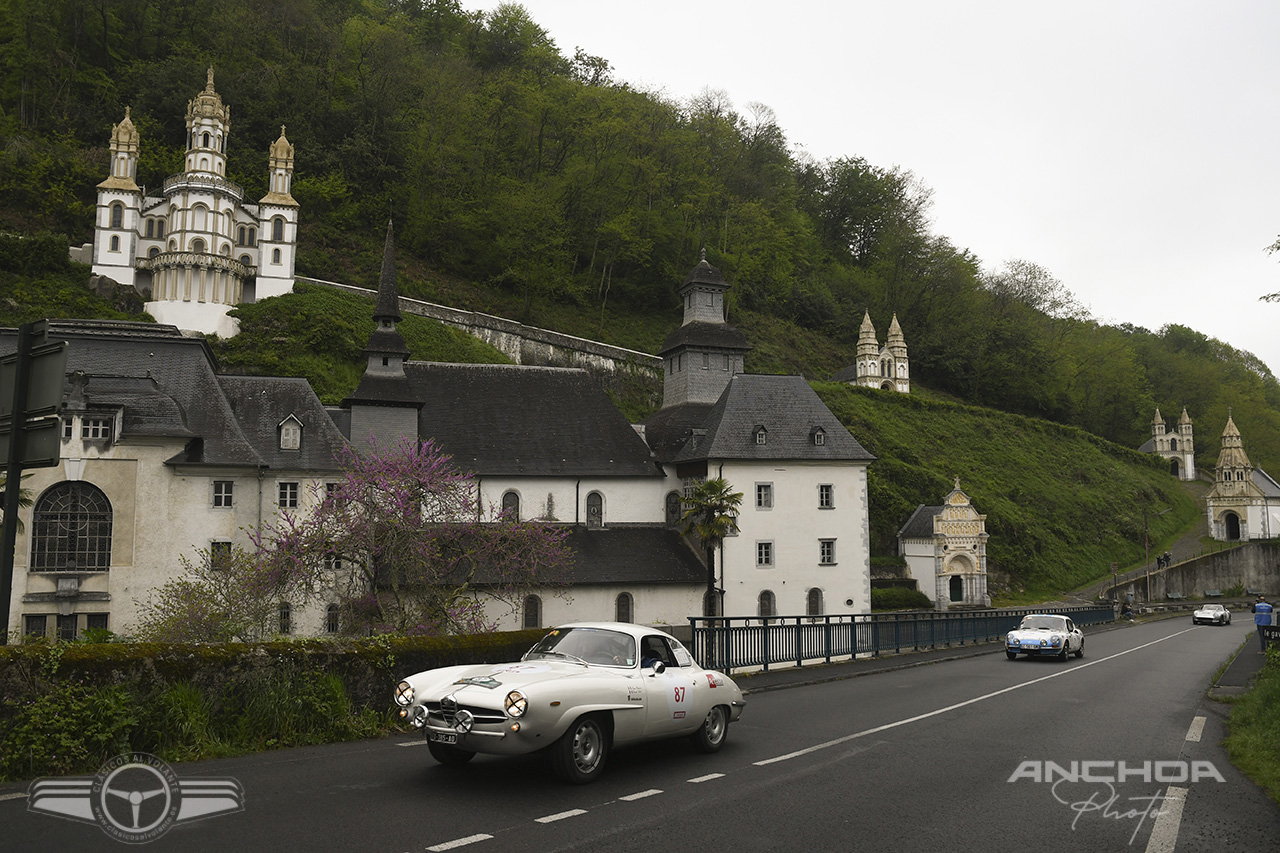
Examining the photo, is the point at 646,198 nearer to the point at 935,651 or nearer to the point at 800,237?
the point at 800,237

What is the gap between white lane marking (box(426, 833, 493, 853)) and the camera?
6164mm

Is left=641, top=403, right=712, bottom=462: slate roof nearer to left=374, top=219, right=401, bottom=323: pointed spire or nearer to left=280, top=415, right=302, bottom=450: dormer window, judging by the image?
left=374, top=219, right=401, bottom=323: pointed spire

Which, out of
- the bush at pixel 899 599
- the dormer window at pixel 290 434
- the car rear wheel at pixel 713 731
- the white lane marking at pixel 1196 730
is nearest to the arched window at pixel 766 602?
the bush at pixel 899 599

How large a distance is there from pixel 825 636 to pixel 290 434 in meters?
21.1

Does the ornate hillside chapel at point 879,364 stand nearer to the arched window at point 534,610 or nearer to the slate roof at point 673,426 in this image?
the slate roof at point 673,426

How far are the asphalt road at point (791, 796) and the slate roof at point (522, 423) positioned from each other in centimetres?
2536

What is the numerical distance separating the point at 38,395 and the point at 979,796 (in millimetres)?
8879

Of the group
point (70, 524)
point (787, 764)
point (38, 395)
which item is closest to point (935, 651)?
point (787, 764)

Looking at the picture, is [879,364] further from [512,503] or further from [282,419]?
[282,419]

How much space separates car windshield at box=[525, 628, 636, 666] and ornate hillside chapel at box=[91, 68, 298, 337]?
45.9 m

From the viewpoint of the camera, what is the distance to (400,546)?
24.1 meters

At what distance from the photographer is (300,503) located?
100 feet

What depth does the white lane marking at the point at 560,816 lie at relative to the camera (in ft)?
22.6

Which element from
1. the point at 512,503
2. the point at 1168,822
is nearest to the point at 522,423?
the point at 512,503
